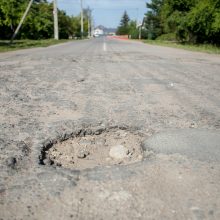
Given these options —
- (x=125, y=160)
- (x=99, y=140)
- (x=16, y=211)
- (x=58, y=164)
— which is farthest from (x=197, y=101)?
(x=16, y=211)

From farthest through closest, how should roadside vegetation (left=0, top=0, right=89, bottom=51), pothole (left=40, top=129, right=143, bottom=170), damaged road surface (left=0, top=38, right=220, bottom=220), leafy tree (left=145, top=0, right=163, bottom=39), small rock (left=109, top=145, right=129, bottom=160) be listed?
leafy tree (left=145, top=0, right=163, bottom=39) < roadside vegetation (left=0, top=0, right=89, bottom=51) < small rock (left=109, top=145, right=129, bottom=160) < pothole (left=40, top=129, right=143, bottom=170) < damaged road surface (left=0, top=38, right=220, bottom=220)

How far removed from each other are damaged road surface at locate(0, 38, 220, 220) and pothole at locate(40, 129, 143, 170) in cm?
1

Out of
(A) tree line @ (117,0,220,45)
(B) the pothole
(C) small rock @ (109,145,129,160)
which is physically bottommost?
(B) the pothole

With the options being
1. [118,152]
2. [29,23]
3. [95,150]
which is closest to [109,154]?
[118,152]

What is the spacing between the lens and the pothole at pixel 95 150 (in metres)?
3.52

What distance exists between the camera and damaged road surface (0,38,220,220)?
102 inches

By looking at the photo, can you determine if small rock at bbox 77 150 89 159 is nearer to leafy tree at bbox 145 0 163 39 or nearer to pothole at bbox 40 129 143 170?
pothole at bbox 40 129 143 170

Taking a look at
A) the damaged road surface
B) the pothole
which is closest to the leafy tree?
the damaged road surface

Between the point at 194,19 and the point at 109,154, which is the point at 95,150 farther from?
the point at 194,19

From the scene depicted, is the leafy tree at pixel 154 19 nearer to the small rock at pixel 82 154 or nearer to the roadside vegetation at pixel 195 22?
the roadside vegetation at pixel 195 22

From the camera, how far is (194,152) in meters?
3.62

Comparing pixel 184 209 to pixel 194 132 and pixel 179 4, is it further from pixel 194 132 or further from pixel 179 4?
pixel 179 4

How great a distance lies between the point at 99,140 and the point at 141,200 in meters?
1.68

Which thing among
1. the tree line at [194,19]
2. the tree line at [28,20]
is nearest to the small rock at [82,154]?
the tree line at [194,19]
